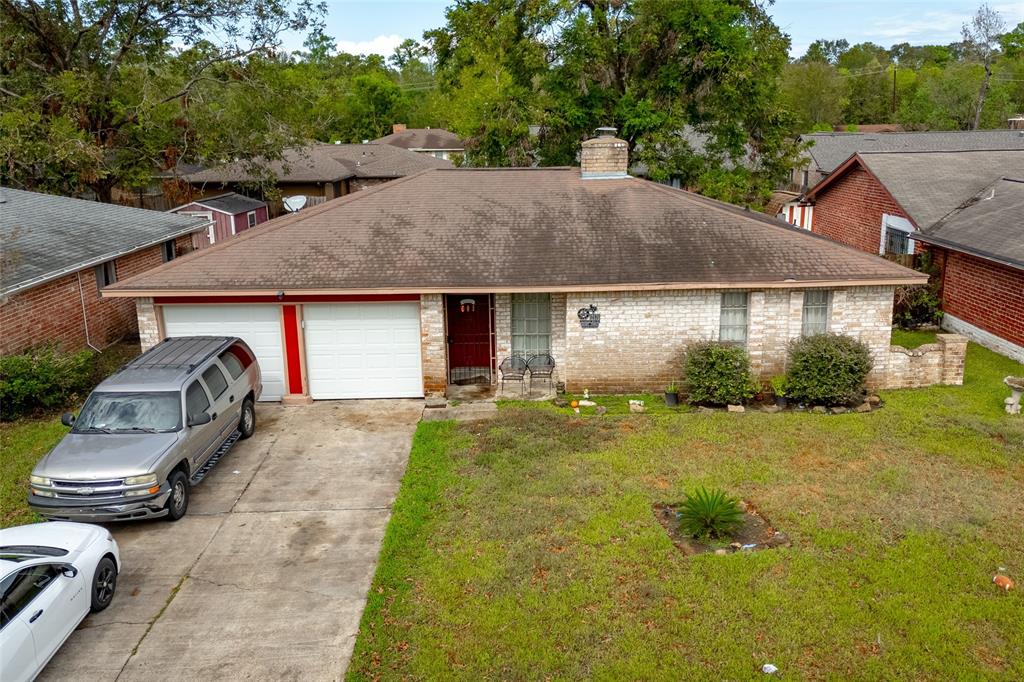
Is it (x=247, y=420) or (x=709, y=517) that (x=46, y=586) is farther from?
(x=709, y=517)

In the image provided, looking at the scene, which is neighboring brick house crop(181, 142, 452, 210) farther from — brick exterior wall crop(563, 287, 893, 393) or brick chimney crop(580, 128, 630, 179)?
brick exterior wall crop(563, 287, 893, 393)

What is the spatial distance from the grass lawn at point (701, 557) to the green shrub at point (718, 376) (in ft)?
2.79

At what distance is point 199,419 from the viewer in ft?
37.7

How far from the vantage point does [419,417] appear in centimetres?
1503

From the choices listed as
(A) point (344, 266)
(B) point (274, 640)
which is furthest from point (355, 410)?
(B) point (274, 640)

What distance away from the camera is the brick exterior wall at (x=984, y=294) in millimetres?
17625

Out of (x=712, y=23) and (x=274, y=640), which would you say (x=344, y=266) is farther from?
(x=712, y=23)

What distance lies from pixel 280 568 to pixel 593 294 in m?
8.38

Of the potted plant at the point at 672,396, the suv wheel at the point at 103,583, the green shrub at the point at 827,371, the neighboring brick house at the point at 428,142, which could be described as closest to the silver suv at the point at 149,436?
the suv wheel at the point at 103,583

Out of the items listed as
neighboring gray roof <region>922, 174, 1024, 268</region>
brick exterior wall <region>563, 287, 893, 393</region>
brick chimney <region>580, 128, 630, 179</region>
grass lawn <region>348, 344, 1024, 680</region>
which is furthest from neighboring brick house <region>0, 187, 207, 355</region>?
neighboring gray roof <region>922, 174, 1024, 268</region>

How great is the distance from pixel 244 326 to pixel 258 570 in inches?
284

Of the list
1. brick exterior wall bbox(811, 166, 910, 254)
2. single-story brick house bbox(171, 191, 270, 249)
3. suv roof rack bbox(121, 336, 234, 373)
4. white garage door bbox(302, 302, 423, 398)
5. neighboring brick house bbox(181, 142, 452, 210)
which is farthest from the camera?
neighboring brick house bbox(181, 142, 452, 210)

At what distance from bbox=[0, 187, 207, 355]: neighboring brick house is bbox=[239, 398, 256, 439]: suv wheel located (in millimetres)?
5583

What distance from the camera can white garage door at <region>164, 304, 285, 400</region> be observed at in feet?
51.5
